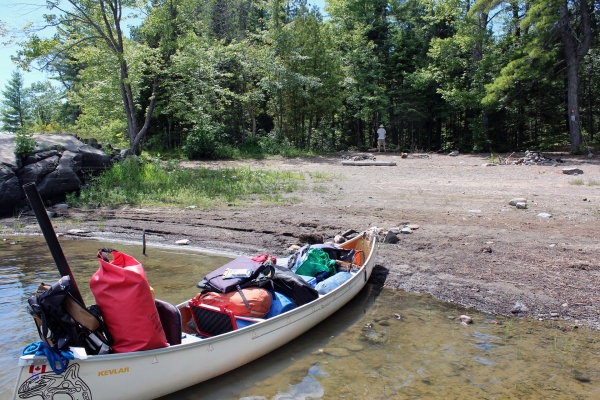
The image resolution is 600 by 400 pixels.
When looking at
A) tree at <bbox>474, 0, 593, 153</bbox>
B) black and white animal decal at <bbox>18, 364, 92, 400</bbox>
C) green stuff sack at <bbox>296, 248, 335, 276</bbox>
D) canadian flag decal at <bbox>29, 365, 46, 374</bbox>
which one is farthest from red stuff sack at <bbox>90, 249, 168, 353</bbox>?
tree at <bbox>474, 0, 593, 153</bbox>

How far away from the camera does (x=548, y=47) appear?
21.4 meters

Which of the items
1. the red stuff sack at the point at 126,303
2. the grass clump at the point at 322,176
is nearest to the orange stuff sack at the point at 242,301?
the red stuff sack at the point at 126,303

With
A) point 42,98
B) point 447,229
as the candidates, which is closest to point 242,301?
point 447,229

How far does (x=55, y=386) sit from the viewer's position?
3.54 m

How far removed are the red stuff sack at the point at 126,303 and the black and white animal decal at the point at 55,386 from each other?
0.40 meters

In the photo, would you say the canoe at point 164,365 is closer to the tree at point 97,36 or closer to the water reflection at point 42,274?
the water reflection at point 42,274

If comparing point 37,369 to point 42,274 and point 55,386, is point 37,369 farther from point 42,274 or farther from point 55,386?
point 42,274

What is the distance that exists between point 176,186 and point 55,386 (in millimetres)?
11999

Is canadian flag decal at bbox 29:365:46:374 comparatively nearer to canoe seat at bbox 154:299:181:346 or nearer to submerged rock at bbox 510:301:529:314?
canoe seat at bbox 154:299:181:346

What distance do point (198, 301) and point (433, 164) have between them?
17292mm

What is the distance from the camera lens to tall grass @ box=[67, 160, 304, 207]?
13875 mm

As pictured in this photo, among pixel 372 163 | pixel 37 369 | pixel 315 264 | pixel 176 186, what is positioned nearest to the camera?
pixel 37 369

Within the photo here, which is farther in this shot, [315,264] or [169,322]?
[315,264]

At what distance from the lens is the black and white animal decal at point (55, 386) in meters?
3.49
